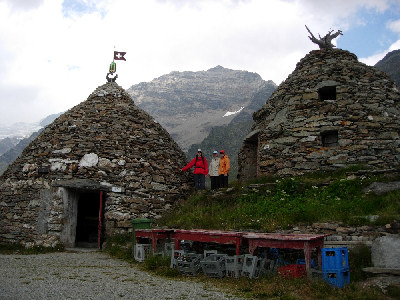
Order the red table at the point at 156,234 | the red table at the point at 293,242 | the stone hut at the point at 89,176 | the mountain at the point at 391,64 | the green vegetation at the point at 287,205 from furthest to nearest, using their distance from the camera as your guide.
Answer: the mountain at the point at 391,64 < the stone hut at the point at 89,176 < the red table at the point at 156,234 < the green vegetation at the point at 287,205 < the red table at the point at 293,242

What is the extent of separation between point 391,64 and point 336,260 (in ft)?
152

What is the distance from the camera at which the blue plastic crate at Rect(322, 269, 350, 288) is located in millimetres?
5266

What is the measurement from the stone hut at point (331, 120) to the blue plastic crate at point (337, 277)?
5.46m

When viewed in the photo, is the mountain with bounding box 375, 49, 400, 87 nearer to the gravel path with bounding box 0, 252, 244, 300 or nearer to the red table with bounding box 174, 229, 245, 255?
the red table with bounding box 174, 229, 245, 255

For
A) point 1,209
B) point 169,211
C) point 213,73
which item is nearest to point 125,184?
point 169,211

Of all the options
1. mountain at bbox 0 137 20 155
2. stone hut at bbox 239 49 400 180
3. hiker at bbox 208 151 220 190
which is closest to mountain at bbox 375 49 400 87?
stone hut at bbox 239 49 400 180

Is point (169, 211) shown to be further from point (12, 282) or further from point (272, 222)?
point (12, 282)

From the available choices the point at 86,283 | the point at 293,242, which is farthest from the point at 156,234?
the point at 293,242

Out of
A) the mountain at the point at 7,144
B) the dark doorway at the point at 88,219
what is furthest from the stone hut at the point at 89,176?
the mountain at the point at 7,144

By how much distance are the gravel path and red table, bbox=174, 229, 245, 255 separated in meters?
1.02

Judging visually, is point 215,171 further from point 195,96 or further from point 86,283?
point 195,96

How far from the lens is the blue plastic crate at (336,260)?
534cm

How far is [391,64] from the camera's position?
44.3 metres

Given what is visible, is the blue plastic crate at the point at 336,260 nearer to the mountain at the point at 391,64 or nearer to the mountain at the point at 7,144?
the mountain at the point at 391,64
